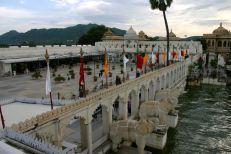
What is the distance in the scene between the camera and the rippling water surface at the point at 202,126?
25.8 m

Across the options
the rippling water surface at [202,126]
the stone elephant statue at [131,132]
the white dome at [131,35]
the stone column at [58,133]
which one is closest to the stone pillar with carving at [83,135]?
the stone elephant statue at [131,132]

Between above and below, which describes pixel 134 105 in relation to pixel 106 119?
below

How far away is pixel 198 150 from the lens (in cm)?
2500

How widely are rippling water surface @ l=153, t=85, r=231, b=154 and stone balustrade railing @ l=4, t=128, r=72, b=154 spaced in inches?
580

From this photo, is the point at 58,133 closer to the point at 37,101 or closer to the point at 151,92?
the point at 37,101

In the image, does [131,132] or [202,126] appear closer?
[131,132]

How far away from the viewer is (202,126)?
3172 cm

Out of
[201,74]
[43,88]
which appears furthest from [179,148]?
[201,74]

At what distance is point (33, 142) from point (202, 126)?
2426cm

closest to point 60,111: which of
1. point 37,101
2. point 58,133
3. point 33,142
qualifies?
point 58,133

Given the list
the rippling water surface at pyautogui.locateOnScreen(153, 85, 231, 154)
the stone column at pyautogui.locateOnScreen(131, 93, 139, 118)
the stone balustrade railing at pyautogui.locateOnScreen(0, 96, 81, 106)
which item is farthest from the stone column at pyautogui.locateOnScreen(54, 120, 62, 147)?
the stone column at pyautogui.locateOnScreen(131, 93, 139, 118)

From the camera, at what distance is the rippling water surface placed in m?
25.8

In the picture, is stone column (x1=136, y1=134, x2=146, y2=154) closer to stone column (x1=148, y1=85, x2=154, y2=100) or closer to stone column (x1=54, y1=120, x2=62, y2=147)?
stone column (x1=54, y1=120, x2=62, y2=147)

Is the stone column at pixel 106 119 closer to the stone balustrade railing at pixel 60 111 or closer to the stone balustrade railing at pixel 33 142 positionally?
the stone balustrade railing at pixel 60 111
